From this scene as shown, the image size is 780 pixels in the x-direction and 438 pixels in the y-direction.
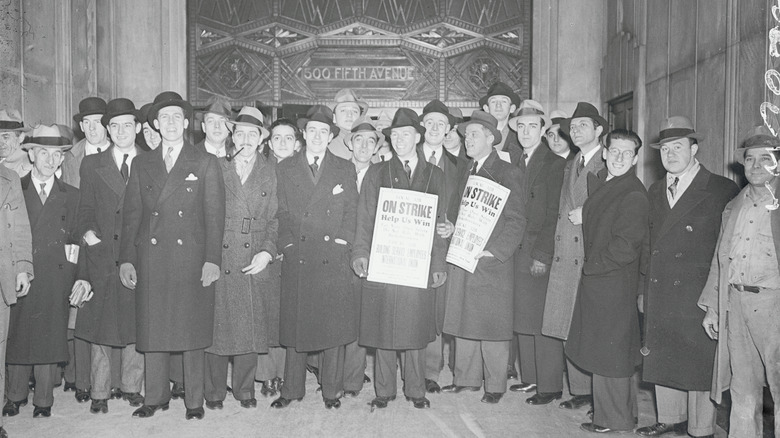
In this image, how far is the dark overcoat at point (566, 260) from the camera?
501 cm

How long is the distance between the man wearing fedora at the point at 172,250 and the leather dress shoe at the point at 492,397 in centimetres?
219

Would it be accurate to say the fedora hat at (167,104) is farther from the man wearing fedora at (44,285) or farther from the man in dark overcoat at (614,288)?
the man in dark overcoat at (614,288)

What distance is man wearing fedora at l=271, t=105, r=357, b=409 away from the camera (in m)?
4.93

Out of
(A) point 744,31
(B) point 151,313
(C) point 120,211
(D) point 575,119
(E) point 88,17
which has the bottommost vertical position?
(B) point 151,313

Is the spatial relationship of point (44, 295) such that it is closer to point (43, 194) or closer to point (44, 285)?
point (44, 285)

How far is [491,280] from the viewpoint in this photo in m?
5.22

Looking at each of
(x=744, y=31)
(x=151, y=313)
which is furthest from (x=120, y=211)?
(x=744, y=31)

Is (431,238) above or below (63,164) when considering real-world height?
below

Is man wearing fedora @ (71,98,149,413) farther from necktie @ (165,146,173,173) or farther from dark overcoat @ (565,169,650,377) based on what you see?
dark overcoat @ (565,169,650,377)

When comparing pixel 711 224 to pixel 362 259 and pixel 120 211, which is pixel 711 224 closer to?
pixel 362 259

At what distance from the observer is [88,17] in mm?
8797

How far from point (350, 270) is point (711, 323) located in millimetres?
2502

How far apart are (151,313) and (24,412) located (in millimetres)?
1429

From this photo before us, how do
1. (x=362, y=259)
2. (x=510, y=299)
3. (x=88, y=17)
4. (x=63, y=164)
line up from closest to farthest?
1. (x=362, y=259)
2. (x=510, y=299)
3. (x=63, y=164)
4. (x=88, y=17)
